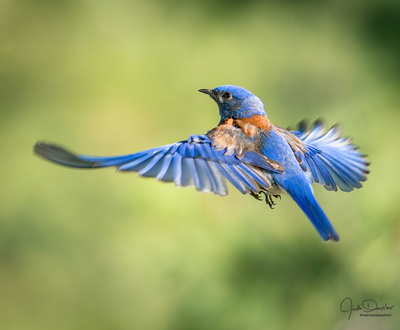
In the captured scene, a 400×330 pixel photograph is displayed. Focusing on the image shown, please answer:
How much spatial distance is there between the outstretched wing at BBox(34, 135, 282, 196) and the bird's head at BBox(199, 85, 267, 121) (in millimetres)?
308

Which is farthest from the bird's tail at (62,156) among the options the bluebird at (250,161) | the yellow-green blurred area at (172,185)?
the yellow-green blurred area at (172,185)

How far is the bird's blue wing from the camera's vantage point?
287cm

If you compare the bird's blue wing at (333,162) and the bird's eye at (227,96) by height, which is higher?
the bird's eye at (227,96)

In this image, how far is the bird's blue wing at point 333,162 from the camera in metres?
2.87

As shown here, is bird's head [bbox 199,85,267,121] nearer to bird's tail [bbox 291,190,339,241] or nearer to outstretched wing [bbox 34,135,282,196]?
outstretched wing [bbox 34,135,282,196]

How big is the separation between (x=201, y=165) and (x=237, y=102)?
21.9 inches

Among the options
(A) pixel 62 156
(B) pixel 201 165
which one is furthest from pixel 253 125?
(A) pixel 62 156

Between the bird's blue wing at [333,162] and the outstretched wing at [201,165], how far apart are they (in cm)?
28

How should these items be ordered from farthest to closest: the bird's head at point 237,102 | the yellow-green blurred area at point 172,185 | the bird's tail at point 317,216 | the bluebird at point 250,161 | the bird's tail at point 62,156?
the yellow-green blurred area at point 172,185
the bird's head at point 237,102
the bluebird at point 250,161
the bird's tail at point 317,216
the bird's tail at point 62,156

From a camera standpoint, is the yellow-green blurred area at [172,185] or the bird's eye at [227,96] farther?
the yellow-green blurred area at [172,185]

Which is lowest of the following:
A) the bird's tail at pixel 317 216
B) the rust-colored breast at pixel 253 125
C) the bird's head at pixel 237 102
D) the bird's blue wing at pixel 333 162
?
the bird's tail at pixel 317 216

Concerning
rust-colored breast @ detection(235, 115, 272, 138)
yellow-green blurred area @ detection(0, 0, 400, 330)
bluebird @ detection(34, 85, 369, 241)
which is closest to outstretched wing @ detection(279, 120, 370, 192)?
bluebird @ detection(34, 85, 369, 241)

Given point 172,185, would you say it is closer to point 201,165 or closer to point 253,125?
point 253,125

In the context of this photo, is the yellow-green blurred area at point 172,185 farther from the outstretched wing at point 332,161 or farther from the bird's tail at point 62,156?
the bird's tail at point 62,156
